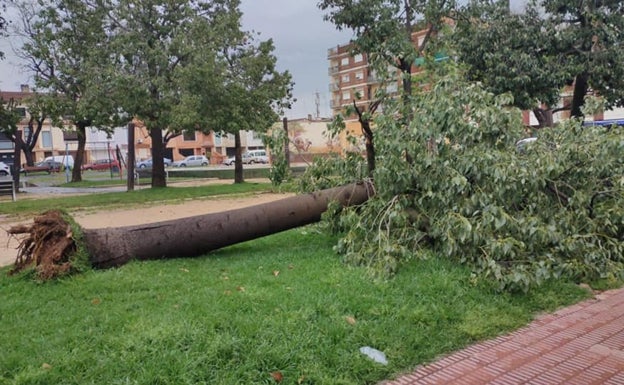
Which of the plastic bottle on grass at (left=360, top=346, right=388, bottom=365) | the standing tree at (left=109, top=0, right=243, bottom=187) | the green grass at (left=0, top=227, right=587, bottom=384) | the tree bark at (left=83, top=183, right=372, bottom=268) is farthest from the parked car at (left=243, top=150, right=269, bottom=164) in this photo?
the plastic bottle on grass at (left=360, top=346, right=388, bottom=365)

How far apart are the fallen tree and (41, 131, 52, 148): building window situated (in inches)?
2417

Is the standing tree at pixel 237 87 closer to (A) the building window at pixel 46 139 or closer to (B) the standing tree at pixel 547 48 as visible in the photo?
(B) the standing tree at pixel 547 48

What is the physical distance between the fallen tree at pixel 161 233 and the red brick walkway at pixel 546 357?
104 inches

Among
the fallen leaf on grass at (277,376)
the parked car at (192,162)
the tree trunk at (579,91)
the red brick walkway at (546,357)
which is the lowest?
the red brick walkway at (546,357)

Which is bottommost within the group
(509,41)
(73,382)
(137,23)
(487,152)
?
(73,382)

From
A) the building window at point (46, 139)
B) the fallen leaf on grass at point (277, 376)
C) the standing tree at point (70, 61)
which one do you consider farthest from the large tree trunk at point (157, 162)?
the building window at point (46, 139)

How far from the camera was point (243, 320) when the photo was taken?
3449 mm

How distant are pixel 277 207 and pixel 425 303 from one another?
7.04 ft

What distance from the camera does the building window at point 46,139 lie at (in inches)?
2331

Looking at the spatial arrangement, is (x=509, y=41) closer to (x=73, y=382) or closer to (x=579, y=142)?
(x=579, y=142)

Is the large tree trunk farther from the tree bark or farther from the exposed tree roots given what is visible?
the exposed tree roots

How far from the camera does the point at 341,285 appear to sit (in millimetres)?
4289

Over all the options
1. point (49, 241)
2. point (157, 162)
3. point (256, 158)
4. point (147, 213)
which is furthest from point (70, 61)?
point (256, 158)

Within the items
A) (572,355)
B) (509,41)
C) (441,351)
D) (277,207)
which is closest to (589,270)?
(572,355)
